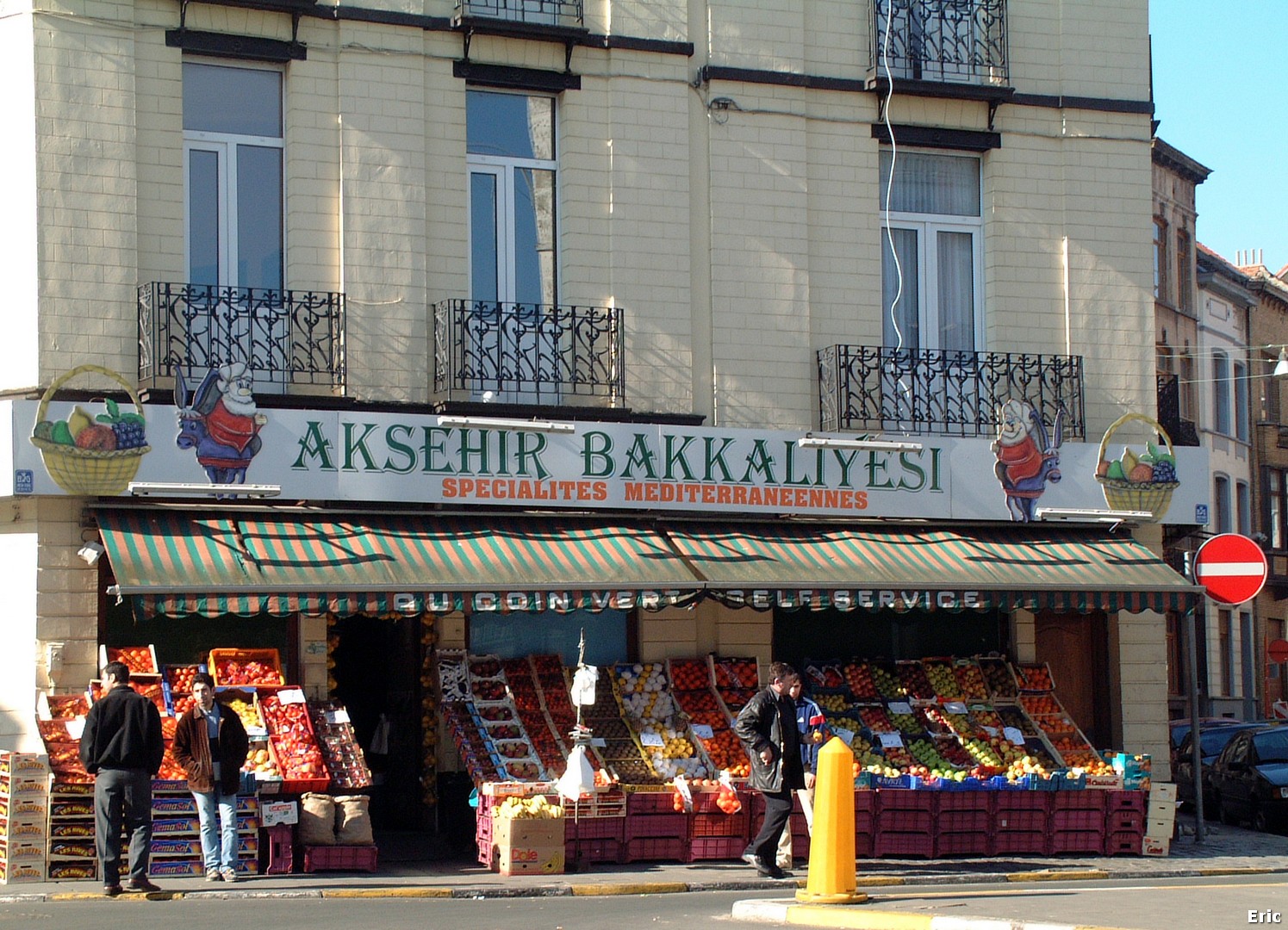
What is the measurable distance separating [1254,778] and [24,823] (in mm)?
15355

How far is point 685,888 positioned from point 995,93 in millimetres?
9958

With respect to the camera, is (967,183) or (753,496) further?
(967,183)

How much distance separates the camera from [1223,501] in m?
48.7

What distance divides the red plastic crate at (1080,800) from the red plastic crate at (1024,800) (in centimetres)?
10

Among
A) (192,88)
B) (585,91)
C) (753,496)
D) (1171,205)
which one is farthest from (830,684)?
(1171,205)

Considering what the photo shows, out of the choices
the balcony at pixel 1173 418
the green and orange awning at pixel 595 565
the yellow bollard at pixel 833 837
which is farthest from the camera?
the balcony at pixel 1173 418

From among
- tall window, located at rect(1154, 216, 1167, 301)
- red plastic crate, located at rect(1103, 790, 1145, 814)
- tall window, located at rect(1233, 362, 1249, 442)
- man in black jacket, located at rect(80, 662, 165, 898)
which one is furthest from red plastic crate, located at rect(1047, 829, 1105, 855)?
tall window, located at rect(1233, 362, 1249, 442)

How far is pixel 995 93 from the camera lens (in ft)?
65.6

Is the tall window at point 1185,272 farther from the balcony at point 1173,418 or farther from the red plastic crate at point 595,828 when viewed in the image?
the red plastic crate at point 595,828

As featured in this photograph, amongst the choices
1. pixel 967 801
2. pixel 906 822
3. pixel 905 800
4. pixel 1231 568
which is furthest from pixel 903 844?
pixel 1231 568

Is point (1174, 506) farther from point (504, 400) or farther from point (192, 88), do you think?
point (192, 88)

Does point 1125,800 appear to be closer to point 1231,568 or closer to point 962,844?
point 962,844

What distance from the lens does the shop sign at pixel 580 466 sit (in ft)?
51.6

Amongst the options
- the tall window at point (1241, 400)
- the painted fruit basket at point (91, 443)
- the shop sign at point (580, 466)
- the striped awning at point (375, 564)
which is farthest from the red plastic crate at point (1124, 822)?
the tall window at point (1241, 400)
